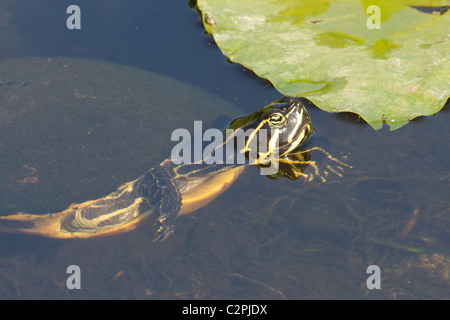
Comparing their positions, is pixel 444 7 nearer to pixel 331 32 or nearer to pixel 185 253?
pixel 331 32

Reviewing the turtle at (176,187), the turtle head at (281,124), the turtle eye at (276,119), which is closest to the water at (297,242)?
the turtle at (176,187)

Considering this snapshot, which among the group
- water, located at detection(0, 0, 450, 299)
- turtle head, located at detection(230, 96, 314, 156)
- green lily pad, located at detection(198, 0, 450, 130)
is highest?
green lily pad, located at detection(198, 0, 450, 130)

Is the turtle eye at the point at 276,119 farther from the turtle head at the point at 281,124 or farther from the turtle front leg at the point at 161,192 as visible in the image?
the turtle front leg at the point at 161,192

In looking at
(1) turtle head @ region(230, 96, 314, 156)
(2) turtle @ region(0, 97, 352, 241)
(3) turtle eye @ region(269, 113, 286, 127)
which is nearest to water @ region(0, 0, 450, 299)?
(2) turtle @ region(0, 97, 352, 241)

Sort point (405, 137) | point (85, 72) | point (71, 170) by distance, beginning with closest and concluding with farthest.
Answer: point (71, 170)
point (405, 137)
point (85, 72)

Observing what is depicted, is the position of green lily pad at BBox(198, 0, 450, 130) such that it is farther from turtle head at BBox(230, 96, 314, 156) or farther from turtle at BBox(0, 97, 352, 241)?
turtle at BBox(0, 97, 352, 241)

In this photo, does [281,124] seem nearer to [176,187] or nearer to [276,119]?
[276,119]
